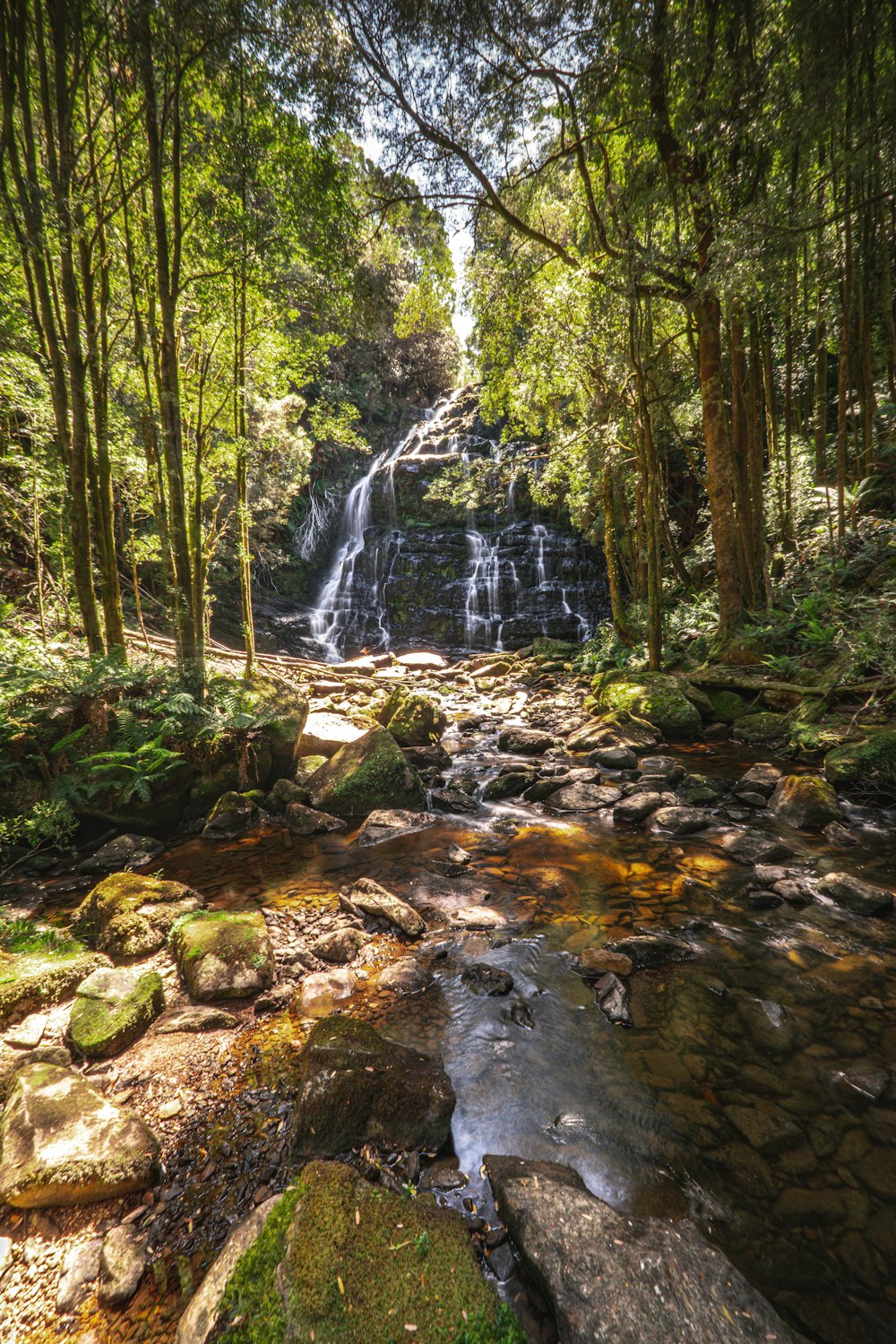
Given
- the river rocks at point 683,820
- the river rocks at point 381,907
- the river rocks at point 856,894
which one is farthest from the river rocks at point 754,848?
the river rocks at point 381,907

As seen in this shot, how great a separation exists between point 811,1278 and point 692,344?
43.8 feet

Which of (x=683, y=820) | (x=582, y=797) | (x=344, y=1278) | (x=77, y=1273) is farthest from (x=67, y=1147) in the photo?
(x=582, y=797)

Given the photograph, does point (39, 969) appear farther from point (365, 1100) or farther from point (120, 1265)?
point (365, 1100)

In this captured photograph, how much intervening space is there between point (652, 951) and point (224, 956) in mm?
3028

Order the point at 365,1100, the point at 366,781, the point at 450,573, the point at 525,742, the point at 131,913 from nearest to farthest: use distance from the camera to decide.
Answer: the point at 365,1100, the point at 131,913, the point at 366,781, the point at 525,742, the point at 450,573

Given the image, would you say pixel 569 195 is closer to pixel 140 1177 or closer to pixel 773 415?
pixel 773 415

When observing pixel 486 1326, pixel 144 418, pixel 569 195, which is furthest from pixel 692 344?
pixel 486 1326

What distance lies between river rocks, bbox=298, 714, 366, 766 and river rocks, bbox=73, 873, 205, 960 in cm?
331

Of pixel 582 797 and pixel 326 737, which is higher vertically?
pixel 326 737

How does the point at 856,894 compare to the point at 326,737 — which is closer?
the point at 856,894

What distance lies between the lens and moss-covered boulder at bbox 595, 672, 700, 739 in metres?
8.59

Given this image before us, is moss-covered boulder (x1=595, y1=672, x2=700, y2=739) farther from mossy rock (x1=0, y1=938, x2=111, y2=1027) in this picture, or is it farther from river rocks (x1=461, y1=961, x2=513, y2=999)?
mossy rock (x1=0, y1=938, x2=111, y2=1027)

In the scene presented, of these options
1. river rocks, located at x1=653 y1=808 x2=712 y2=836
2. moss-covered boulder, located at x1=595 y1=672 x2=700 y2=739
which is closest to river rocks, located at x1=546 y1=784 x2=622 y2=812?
river rocks, located at x1=653 y1=808 x2=712 y2=836

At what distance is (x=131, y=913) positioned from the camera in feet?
11.8
